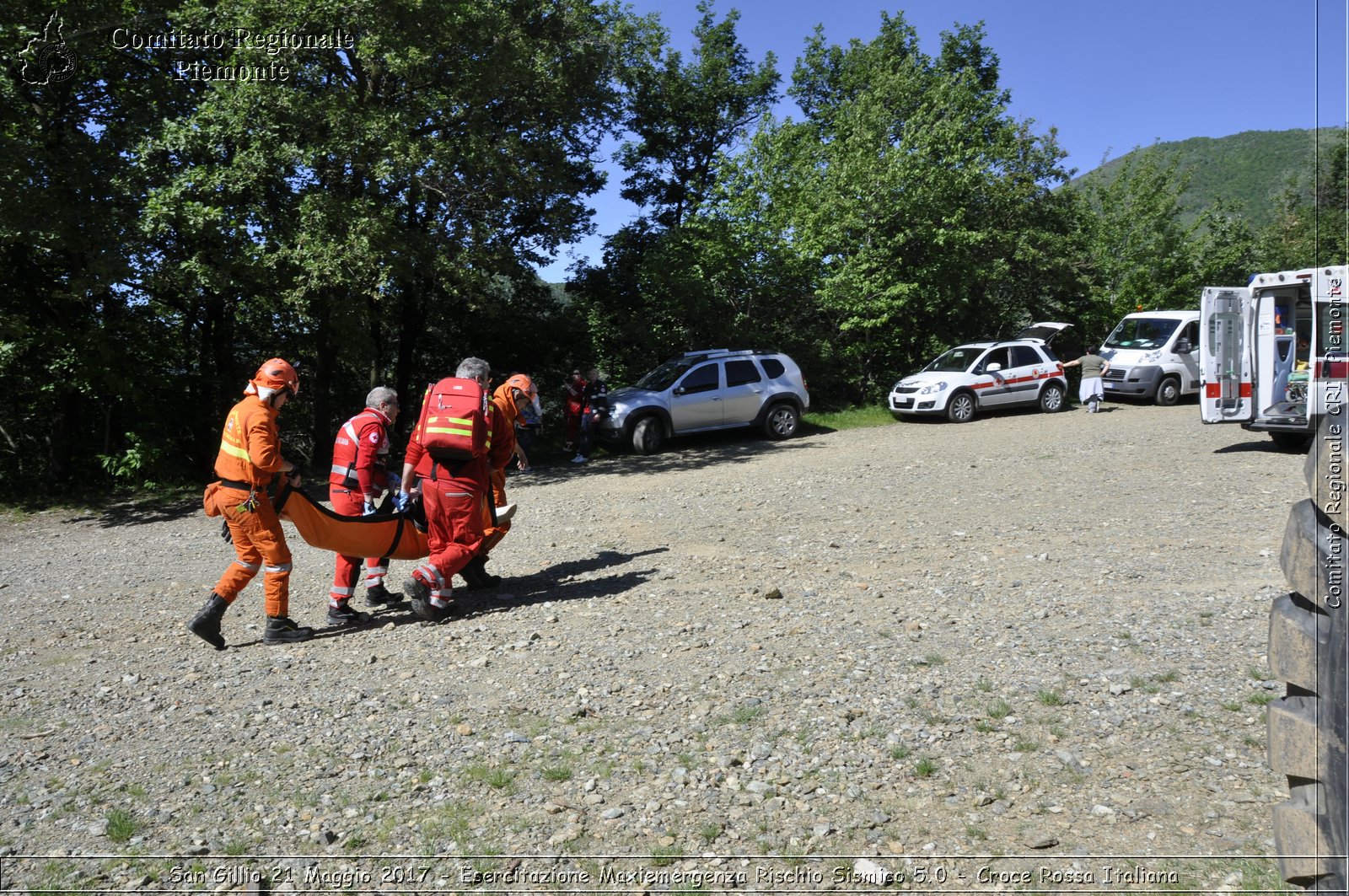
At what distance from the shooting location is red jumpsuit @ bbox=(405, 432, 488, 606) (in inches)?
274

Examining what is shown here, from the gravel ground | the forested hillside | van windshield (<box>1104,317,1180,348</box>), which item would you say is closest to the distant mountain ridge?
the forested hillside

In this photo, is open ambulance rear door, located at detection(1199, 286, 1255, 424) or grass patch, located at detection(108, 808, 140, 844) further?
open ambulance rear door, located at detection(1199, 286, 1255, 424)

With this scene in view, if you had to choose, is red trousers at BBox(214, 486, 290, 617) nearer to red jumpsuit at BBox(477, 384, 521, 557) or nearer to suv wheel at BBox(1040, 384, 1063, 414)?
red jumpsuit at BBox(477, 384, 521, 557)

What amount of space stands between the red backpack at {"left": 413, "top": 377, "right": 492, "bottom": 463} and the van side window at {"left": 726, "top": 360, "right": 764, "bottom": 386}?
37.6 feet

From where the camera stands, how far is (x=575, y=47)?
1886 centimetres

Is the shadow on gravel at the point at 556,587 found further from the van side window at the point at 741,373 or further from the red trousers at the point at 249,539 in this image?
the van side window at the point at 741,373

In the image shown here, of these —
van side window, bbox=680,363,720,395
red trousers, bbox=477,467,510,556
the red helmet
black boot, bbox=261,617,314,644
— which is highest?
van side window, bbox=680,363,720,395

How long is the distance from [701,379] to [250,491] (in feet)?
39.9

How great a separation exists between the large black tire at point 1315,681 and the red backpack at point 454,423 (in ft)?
17.9

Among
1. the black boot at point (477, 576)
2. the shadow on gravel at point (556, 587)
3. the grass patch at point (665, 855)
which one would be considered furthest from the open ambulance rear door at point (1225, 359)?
the grass patch at point (665, 855)

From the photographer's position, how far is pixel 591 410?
17.2 m

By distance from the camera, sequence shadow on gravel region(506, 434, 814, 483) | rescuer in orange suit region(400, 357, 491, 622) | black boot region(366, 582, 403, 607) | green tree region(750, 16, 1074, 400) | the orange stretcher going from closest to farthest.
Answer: the orange stretcher → rescuer in orange suit region(400, 357, 491, 622) → black boot region(366, 582, 403, 607) → shadow on gravel region(506, 434, 814, 483) → green tree region(750, 16, 1074, 400)

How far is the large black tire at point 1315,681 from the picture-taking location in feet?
7.79

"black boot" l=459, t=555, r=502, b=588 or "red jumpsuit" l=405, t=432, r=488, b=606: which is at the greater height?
"red jumpsuit" l=405, t=432, r=488, b=606
